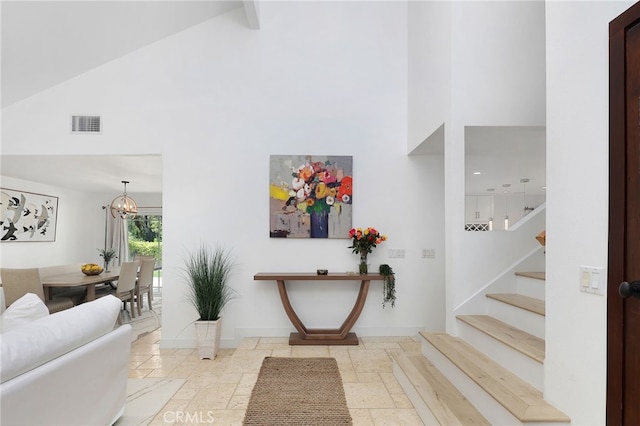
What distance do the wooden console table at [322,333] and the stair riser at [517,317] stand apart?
1.28m

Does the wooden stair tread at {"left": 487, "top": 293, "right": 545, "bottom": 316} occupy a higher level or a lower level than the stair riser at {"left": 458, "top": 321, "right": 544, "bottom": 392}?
higher

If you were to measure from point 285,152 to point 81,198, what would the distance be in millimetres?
6333

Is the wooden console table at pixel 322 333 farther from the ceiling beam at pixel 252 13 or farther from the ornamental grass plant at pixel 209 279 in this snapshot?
the ceiling beam at pixel 252 13

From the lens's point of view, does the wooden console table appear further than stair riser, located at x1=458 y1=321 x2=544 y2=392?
Yes

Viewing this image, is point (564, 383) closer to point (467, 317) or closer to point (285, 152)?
point (467, 317)

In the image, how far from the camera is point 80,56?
3.78 meters

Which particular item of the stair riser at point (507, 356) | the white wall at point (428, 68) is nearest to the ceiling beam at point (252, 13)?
the white wall at point (428, 68)

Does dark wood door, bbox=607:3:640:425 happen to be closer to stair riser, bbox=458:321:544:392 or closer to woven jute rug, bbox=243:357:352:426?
stair riser, bbox=458:321:544:392

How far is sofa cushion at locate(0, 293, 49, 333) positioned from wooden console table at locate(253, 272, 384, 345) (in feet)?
6.25

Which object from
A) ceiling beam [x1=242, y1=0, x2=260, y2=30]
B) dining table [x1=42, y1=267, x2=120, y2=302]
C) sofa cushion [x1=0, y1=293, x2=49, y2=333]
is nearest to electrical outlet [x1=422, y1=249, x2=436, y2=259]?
ceiling beam [x1=242, y1=0, x2=260, y2=30]

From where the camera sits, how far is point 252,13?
382 centimetres

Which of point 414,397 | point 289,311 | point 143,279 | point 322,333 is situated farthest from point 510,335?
point 143,279

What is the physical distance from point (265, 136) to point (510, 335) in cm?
319

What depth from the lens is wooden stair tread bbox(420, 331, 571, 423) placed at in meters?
1.59
